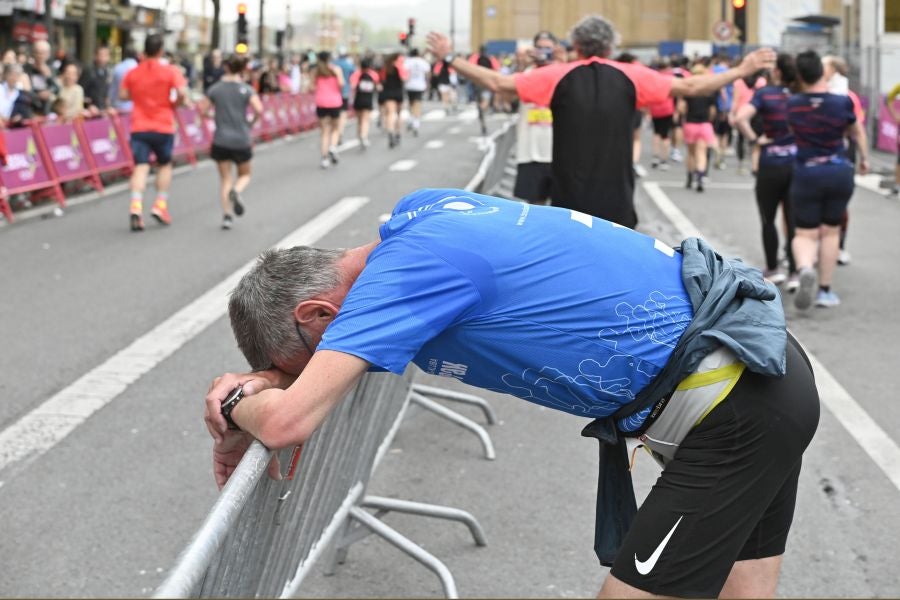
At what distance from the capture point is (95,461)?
5977 millimetres

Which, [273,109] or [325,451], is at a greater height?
[273,109]

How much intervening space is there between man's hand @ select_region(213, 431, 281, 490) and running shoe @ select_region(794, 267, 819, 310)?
22.7ft

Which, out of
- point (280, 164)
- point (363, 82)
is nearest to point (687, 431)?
point (280, 164)

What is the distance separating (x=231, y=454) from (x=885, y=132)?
2197cm

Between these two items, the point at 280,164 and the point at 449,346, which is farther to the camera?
the point at 280,164

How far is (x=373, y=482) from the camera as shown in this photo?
567 cm

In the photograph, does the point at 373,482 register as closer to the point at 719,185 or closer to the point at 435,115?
the point at 719,185

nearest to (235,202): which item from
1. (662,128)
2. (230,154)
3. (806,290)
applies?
(230,154)

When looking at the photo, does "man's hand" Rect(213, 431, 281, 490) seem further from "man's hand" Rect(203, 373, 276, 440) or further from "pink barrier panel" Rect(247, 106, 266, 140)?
"pink barrier panel" Rect(247, 106, 266, 140)

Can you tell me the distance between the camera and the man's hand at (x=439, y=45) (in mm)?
6883

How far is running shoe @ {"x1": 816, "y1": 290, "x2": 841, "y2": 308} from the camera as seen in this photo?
9742 millimetres

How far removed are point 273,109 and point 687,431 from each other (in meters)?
26.6

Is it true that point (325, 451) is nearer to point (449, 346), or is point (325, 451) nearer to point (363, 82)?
point (449, 346)

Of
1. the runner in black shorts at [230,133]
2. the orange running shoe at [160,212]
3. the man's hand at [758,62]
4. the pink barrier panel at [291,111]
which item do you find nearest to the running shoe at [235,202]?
the runner in black shorts at [230,133]
